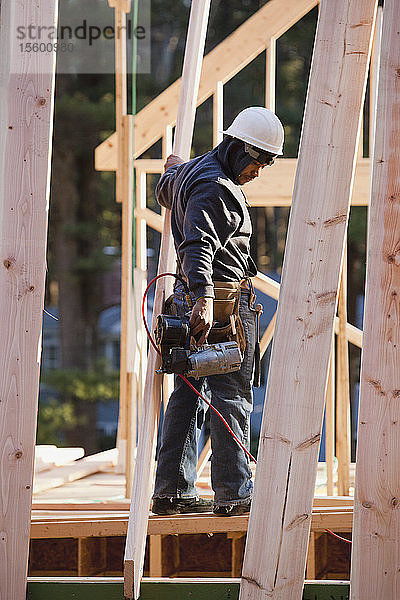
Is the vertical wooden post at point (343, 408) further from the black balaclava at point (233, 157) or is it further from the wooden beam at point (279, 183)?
the black balaclava at point (233, 157)

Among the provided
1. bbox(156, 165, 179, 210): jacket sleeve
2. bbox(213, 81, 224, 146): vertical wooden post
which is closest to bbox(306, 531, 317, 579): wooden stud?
bbox(156, 165, 179, 210): jacket sleeve

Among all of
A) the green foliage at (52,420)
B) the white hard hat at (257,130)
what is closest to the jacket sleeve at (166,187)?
the white hard hat at (257,130)

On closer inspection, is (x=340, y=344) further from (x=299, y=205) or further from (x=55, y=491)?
(x=299, y=205)

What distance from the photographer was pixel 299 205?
2754 millimetres

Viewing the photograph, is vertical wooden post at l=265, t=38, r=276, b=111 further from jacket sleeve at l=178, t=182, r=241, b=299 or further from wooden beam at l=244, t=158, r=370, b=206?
jacket sleeve at l=178, t=182, r=241, b=299

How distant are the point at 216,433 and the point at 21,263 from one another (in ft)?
3.72

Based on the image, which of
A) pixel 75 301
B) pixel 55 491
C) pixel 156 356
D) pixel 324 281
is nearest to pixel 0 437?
pixel 156 356

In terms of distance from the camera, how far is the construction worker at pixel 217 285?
11.0 feet

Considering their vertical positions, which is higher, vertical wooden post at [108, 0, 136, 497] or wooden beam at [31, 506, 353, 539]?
vertical wooden post at [108, 0, 136, 497]

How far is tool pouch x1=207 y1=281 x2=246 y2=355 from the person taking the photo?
11.7 feet

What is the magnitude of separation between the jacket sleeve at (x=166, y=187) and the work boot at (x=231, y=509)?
4.29ft

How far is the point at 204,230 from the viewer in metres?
3.30

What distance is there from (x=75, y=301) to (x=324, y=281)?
35.2 feet

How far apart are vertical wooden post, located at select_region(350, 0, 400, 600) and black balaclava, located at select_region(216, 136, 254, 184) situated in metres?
0.85
